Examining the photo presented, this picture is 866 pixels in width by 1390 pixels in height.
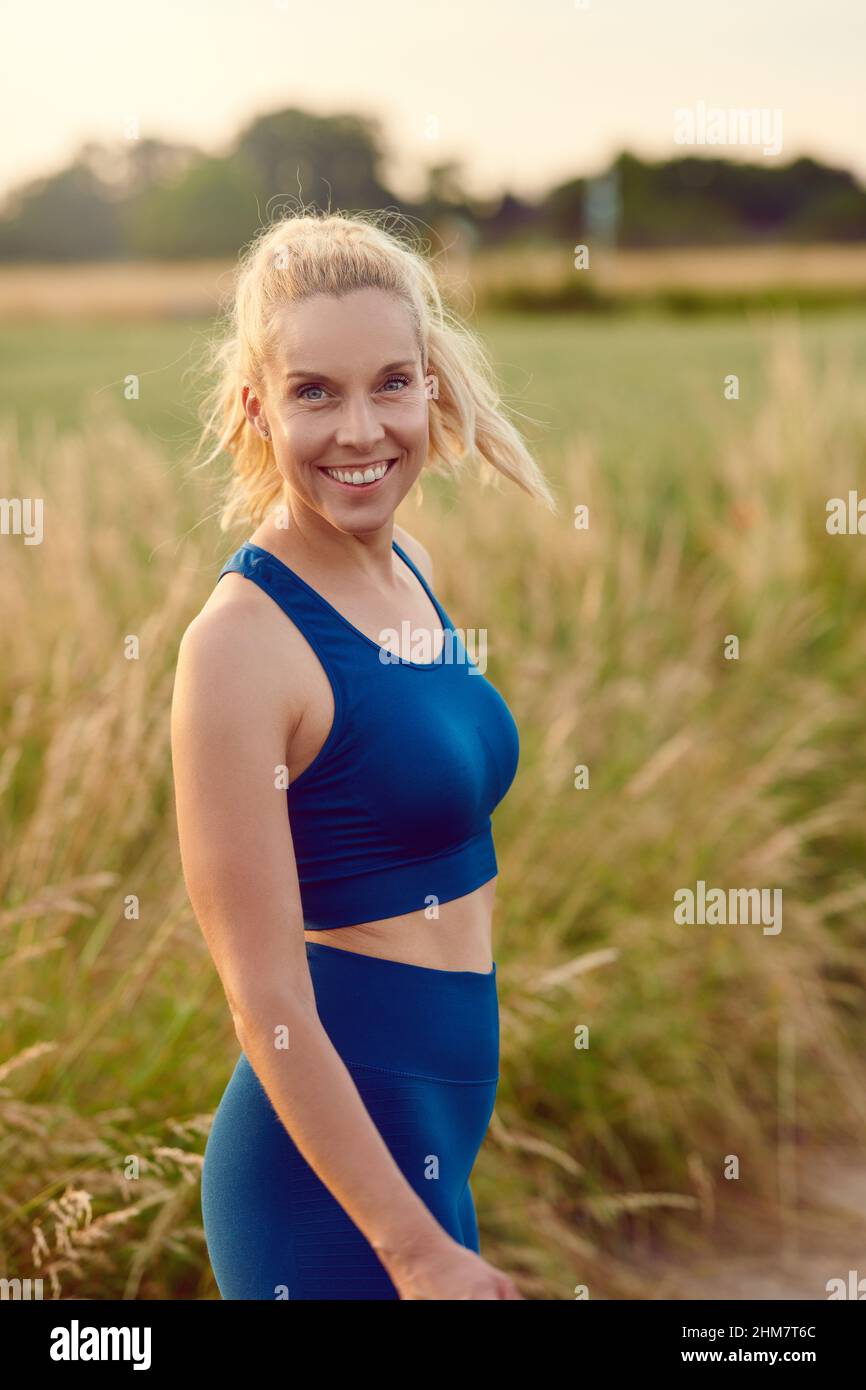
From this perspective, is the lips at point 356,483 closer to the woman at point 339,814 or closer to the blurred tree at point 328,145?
the woman at point 339,814

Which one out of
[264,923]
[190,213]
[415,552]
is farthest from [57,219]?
[264,923]

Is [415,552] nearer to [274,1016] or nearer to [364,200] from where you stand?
[274,1016]

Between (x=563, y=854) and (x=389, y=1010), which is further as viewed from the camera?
(x=563, y=854)

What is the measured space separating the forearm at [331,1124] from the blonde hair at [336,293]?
72 centimetres

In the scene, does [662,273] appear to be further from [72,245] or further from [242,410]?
[242,410]

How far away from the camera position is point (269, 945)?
1356 mm

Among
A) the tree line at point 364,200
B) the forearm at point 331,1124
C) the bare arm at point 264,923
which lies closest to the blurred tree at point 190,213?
the tree line at point 364,200

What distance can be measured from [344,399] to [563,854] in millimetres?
2397

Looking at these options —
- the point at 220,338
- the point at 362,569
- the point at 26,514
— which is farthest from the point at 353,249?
the point at 26,514

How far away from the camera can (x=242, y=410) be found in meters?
1.67

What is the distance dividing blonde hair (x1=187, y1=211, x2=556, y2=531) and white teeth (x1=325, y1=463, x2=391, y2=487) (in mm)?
146

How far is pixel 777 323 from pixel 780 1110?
411cm

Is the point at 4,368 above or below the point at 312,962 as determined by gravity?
above

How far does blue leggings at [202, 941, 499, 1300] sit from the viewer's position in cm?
153
